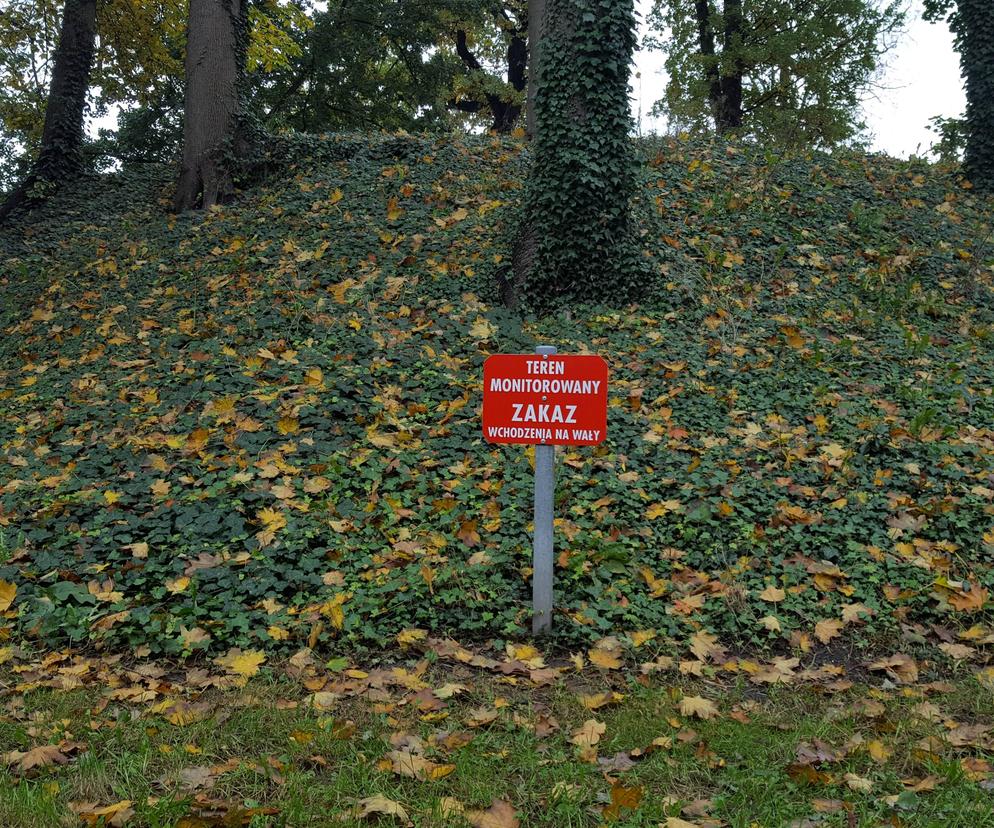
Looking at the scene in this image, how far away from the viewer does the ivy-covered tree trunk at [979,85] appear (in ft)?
37.7

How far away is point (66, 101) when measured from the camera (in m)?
14.3

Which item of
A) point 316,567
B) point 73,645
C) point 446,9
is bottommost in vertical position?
point 73,645

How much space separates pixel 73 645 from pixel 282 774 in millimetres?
2004

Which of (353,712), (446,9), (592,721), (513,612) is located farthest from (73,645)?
(446,9)

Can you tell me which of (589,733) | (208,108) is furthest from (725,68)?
(589,733)

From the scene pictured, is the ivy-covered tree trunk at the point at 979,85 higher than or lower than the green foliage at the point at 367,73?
lower

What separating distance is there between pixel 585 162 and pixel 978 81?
784 cm

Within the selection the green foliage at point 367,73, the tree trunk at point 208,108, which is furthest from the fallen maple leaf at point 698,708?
the green foliage at point 367,73

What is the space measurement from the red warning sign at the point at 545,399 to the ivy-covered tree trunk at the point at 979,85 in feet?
35.3

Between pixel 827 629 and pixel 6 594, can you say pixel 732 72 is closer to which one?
pixel 827 629

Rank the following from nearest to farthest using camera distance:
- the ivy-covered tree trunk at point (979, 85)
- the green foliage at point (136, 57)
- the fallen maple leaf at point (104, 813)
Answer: the fallen maple leaf at point (104, 813), the ivy-covered tree trunk at point (979, 85), the green foliage at point (136, 57)

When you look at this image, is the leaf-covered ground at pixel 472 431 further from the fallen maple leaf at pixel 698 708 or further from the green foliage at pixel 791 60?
the green foliage at pixel 791 60

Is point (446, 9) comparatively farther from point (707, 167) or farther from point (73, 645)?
point (73, 645)

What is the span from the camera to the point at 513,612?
435 centimetres
